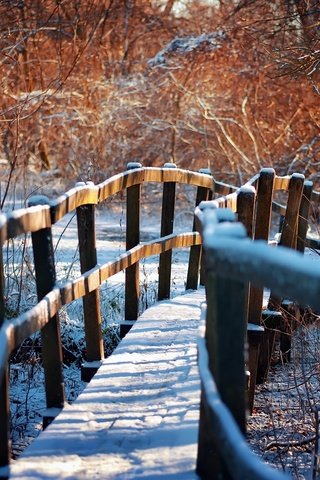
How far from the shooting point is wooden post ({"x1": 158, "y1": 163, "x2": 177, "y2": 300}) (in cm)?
703

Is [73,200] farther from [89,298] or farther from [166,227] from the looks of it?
[166,227]

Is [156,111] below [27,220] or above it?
below

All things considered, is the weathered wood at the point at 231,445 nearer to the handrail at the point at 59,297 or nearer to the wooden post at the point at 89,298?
the handrail at the point at 59,297

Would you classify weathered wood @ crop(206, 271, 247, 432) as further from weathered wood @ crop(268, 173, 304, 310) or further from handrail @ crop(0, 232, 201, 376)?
weathered wood @ crop(268, 173, 304, 310)

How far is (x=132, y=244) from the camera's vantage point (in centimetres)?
616

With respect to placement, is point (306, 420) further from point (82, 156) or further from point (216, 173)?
point (82, 156)

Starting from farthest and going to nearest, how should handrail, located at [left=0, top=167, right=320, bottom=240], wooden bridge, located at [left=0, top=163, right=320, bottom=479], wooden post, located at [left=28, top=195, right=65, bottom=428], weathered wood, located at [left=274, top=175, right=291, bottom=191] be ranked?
weathered wood, located at [left=274, top=175, right=291, bottom=191]
wooden post, located at [left=28, top=195, right=65, bottom=428]
handrail, located at [left=0, top=167, right=320, bottom=240]
wooden bridge, located at [left=0, top=163, right=320, bottom=479]

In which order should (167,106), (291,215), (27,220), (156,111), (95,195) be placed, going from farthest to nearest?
(156,111) → (167,106) → (291,215) → (95,195) → (27,220)

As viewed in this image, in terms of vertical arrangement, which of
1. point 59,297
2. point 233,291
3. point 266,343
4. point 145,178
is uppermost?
point 233,291

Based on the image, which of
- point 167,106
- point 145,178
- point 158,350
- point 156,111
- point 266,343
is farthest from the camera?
point 156,111

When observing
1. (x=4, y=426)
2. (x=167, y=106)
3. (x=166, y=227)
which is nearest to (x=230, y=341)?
(x=4, y=426)

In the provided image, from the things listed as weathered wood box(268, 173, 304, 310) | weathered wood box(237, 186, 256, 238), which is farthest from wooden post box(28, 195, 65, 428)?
weathered wood box(268, 173, 304, 310)

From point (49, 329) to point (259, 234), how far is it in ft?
8.51

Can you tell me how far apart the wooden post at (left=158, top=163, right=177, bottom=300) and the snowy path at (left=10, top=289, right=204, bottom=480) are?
5.71 feet
